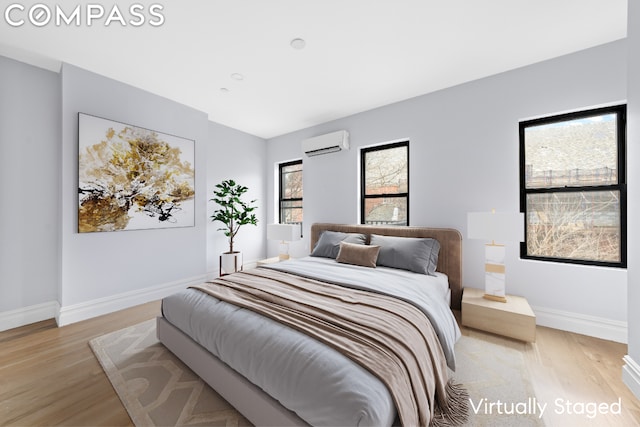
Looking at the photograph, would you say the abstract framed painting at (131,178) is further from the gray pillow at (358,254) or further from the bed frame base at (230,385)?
the gray pillow at (358,254)

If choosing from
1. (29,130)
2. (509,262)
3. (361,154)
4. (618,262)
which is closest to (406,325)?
(509,262)

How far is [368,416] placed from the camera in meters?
0.91

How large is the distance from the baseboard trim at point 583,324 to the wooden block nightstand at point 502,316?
300mm

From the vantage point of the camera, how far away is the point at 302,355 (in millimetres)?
1186

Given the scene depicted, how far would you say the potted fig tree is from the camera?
3930mm

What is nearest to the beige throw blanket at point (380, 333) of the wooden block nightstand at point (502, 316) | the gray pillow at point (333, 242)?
the wooden block nightstand at point (502, 316)

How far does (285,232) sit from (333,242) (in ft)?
2.97

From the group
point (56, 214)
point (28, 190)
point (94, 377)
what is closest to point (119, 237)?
point (56, 214)

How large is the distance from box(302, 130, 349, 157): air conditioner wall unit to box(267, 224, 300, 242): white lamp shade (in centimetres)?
131

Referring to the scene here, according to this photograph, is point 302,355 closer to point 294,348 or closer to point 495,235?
point 294,348

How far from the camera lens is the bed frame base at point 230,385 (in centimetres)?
118

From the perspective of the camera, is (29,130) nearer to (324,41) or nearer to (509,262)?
(324,41)

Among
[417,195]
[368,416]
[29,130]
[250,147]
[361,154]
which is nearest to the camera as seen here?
[368,416]

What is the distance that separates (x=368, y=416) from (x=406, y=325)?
64 cm
